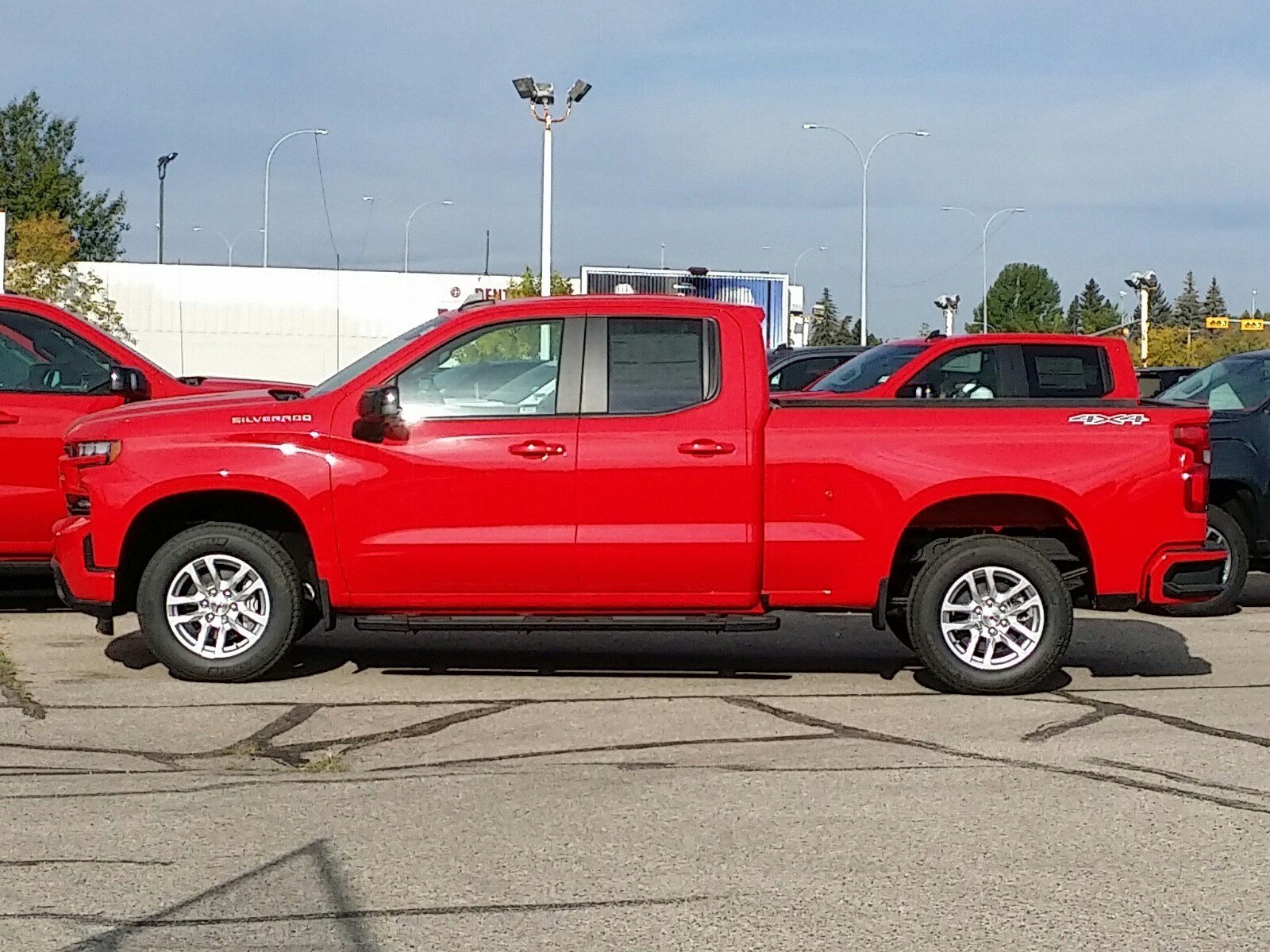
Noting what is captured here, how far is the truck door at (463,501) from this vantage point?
9.09m

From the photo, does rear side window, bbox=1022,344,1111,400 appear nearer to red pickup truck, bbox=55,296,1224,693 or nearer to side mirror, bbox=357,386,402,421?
red pickup truck, bbox=55,296,1224,693

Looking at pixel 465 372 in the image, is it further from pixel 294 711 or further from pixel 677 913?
pixel 677 913

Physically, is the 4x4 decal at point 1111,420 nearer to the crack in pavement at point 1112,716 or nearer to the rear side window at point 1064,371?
the crack in pavement at point 1112,716

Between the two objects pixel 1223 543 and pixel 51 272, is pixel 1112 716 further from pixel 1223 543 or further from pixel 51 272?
pixel 51 272

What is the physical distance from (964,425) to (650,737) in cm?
237

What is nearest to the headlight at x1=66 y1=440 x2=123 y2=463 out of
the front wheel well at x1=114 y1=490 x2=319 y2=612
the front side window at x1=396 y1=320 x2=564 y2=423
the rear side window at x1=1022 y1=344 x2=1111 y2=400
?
the front wheel well at x1=114 y1=490 x2=319 y2=612

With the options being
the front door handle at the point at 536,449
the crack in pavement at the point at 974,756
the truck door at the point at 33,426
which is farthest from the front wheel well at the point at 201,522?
the crack in pavement at the point at 974,756

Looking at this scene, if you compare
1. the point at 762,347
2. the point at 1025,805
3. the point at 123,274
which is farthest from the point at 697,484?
the point at 123,274

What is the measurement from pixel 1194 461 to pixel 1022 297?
165 m

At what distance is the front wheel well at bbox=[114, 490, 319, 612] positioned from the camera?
935 cm

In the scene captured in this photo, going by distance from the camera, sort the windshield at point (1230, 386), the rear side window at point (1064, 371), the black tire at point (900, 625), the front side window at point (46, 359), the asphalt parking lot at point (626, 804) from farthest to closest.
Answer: the rear side window at point (1064, 371), the windshield at point (1230, 386), the front side window at point (46, 359), the black tire at point (900, 625), the asphalt parking lot at point (626, 804)

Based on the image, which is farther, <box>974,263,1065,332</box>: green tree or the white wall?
<box>974,263,1065,332</box>: green tree

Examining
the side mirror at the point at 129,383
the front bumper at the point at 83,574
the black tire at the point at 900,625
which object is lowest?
the black tire at the point at 900,625

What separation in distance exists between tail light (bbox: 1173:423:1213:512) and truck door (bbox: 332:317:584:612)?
118 inches
